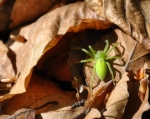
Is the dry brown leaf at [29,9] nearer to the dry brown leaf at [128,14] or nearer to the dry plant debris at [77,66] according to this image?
the dry plant debris at [77,66]

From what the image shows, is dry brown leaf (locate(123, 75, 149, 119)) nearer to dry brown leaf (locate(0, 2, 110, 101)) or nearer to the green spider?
the green spider

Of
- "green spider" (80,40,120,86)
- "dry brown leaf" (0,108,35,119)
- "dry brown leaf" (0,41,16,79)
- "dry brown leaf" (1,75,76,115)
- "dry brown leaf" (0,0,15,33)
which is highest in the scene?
"dry brown leaf" (0,0,15,33)

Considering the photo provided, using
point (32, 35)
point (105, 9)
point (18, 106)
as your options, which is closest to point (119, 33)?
point (105, 9)

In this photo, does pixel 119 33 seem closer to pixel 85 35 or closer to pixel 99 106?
pixel 85 35

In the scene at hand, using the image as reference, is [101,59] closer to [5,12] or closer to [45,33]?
[45,33]

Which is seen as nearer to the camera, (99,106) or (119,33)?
(99,106)

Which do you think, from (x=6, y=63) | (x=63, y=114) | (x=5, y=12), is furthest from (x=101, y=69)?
(x=5, y=12)

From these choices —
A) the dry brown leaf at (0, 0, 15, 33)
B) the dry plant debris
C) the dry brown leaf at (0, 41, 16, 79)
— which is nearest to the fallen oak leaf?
the dry plant debris

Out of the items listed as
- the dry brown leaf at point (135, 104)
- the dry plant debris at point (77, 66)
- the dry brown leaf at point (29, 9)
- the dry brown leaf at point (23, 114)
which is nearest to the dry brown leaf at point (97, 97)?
the dry plant debris at point (77, 66)
